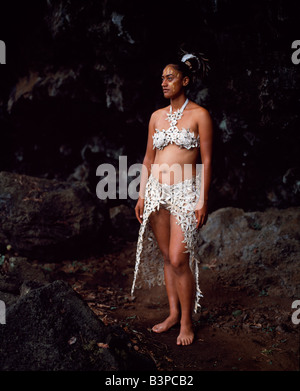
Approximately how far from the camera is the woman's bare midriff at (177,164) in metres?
3.33

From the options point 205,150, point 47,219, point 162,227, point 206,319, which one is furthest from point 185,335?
point 47,219

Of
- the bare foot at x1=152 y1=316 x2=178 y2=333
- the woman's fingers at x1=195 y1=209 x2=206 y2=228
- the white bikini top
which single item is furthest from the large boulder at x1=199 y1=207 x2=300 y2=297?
the white bikini top

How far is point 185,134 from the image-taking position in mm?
3271

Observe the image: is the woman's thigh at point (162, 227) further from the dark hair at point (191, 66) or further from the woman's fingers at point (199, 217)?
the dark hair at point (191, 66)

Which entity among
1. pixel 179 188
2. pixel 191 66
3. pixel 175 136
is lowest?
pixel 179 188

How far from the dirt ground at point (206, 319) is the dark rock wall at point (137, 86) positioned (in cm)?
182

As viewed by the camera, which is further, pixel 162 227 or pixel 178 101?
pixel 162 227

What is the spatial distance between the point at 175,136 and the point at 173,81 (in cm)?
56

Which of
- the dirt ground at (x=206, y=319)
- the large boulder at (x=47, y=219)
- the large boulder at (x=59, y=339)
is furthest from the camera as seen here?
the large boulder at (x=47, y=219)

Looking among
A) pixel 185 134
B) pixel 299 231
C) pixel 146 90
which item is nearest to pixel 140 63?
pixel 146 90

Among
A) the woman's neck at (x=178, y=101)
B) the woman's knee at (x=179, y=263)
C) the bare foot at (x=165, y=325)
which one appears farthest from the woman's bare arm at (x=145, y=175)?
the bare foot at (x=165, y=325)

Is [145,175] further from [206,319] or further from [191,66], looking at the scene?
[206,319]

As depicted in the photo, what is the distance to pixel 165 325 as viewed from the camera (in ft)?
11.4
